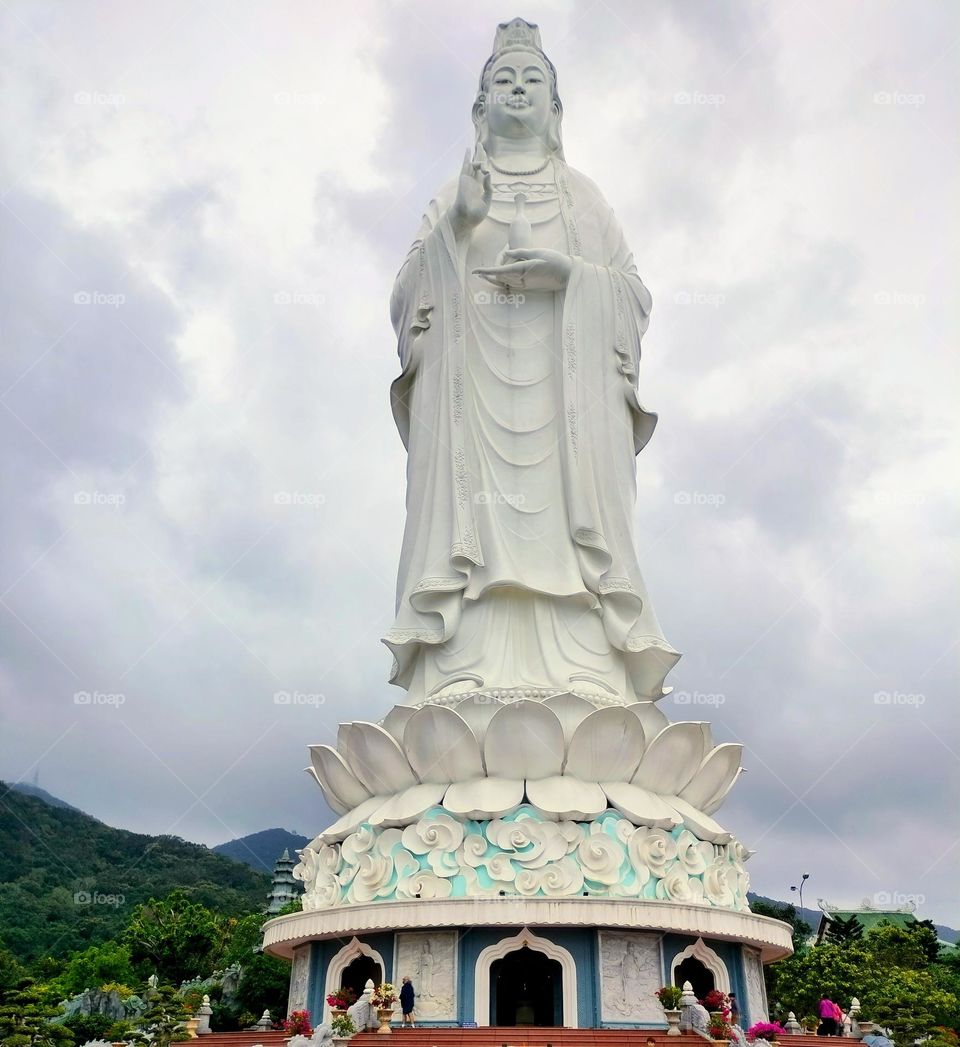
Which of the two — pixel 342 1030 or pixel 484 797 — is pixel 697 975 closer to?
pixel 484 797

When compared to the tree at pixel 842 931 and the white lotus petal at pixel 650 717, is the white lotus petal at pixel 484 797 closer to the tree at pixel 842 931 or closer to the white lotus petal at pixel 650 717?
the white lotus petal at pixel 650 717

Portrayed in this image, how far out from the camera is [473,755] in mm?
10234

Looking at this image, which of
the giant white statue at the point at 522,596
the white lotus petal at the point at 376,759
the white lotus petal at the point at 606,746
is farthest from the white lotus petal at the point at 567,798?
the white lotus petal at the point at 376,759

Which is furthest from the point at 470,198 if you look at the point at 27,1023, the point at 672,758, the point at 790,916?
the point at 790,916

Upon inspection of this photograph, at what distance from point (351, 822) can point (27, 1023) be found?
155 inches

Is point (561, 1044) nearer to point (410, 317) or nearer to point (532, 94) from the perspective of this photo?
point (410, 317)

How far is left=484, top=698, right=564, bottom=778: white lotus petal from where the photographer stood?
32.9 ft

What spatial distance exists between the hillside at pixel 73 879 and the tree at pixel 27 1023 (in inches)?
772

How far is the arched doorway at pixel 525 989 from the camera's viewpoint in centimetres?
1007

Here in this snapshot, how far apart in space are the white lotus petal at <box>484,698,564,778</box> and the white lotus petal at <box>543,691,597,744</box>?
0.55 ft

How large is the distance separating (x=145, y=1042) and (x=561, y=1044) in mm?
4220

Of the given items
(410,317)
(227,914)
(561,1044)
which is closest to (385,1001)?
(561,1044)

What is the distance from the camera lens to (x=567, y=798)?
994 centimetres

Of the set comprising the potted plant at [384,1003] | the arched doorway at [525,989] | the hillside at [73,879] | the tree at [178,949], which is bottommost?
the potted plant at [384,1003]
